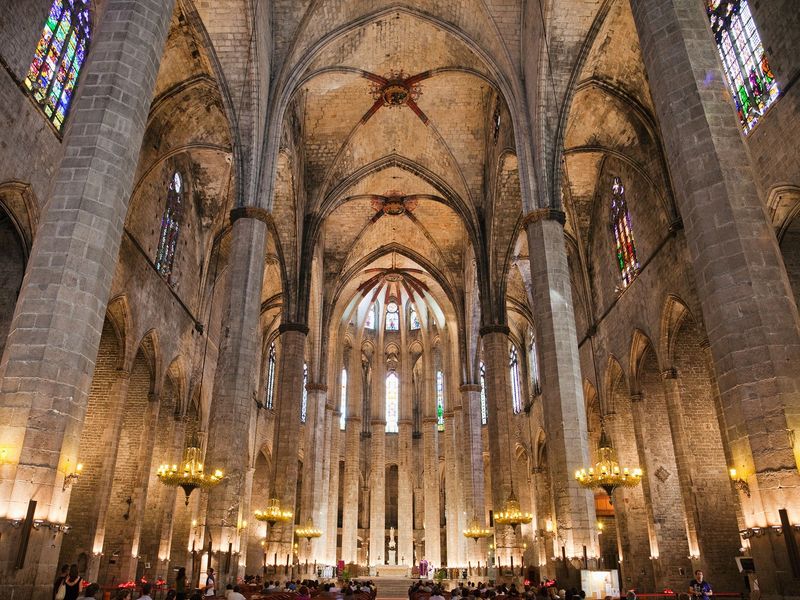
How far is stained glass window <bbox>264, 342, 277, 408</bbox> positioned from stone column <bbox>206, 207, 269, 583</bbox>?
2104 centimetres

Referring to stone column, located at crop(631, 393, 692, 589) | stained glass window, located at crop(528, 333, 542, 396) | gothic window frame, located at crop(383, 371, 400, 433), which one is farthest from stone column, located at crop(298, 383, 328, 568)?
stone column, located at crop(631, 393, 692, 589)

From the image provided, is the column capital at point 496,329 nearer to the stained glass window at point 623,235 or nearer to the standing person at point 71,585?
the stained glass window at point 623,235

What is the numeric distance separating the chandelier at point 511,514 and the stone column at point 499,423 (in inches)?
16.0

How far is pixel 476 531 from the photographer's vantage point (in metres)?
27.7

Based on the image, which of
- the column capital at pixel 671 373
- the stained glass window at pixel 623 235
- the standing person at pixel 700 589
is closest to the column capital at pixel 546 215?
the stained glass window at pixel 623 235

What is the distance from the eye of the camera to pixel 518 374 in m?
37.8

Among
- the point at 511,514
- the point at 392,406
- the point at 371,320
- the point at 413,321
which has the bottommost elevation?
the point at 511,514

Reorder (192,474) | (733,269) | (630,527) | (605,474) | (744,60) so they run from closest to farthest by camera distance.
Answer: (733,269), (605,474), (192,474), (744,60), (630,527)

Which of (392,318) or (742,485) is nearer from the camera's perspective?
(742,485)

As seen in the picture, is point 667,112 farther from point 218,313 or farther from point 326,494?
point 326,494

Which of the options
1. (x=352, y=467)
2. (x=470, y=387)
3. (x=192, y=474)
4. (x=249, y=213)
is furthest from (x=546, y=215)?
(x=352, y=467)

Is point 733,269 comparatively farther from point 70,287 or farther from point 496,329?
point 496,329

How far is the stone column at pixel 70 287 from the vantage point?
7.24 metres

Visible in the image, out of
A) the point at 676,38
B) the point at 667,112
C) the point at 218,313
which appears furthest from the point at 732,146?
the point at 218,313
